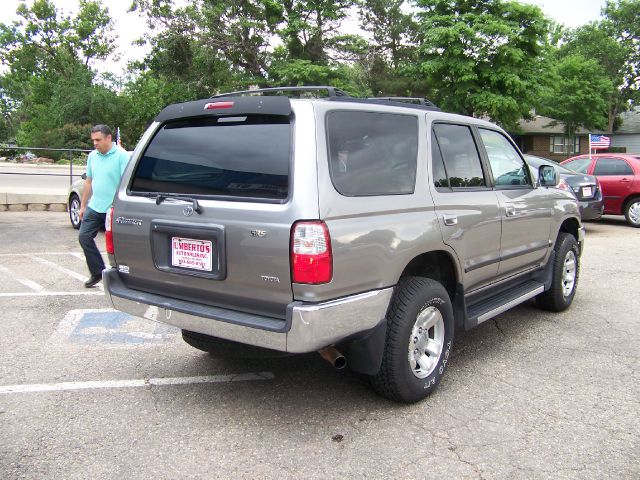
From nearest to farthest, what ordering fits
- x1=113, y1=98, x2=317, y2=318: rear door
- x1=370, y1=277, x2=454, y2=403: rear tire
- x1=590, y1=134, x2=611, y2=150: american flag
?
x1=113, y1=98, x2=317, y2=318: rear door → x1=370, y1=277, x2=454, y2=403: rear tire → x1=590, y1=134, x2=611, y2=150: american flag

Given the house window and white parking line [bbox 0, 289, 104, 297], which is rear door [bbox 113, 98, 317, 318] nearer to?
white parking line [bbox 0, 289, 104, 297]

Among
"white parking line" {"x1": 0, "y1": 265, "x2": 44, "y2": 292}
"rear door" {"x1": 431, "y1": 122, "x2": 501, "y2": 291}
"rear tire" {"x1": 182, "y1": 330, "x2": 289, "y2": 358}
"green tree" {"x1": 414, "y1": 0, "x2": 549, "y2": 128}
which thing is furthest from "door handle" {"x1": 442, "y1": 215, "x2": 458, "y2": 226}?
"green tree" {"x1": 414, "y1": 0, "x2": 549, "y2": 128}

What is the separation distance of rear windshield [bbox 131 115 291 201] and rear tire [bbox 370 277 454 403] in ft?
3.30

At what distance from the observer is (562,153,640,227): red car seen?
477 inches

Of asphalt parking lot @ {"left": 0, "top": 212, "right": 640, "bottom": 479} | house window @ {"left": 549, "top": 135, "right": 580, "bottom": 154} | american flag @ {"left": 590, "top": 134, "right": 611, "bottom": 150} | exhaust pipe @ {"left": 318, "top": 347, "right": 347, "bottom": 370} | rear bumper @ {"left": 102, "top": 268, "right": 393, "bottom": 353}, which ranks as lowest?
asphalt parking lot @ {"left": 0, "top": 212, "right": 640, "bottom": 479}

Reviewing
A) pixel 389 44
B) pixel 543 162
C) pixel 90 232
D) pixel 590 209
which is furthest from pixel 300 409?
pixel 389 44

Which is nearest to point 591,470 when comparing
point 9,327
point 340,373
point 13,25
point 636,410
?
point 636,410

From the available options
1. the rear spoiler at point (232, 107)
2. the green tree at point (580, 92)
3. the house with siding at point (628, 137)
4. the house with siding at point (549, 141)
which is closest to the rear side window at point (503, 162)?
the rear spoiler at point (232, 107)

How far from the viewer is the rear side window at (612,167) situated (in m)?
12.2

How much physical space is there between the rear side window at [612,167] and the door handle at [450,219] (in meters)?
10.3

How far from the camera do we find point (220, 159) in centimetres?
323

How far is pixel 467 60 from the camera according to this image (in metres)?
26.7

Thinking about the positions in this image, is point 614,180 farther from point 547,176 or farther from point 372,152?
point 372,152

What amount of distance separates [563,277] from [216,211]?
385 cm
